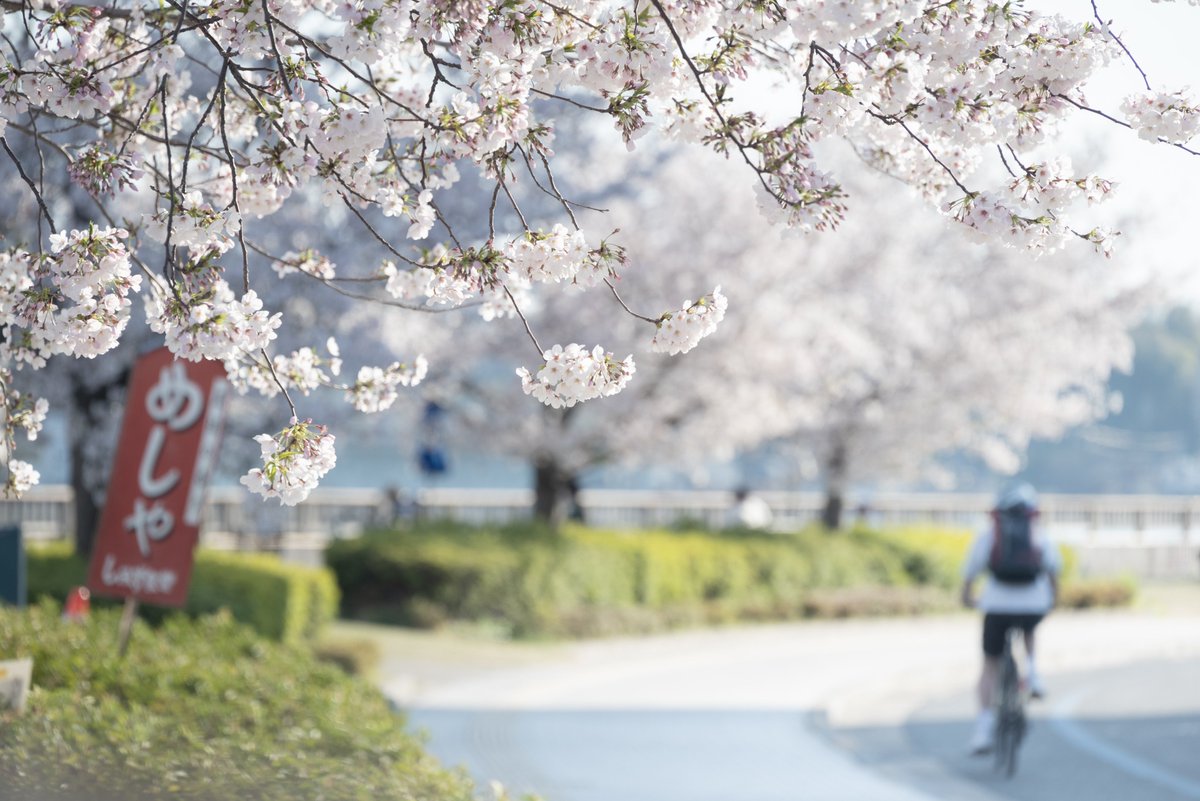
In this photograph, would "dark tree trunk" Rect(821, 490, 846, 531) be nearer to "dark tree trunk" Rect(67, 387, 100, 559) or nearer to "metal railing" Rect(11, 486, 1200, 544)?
"metal railing" Rect(11, 486, 1200, 544)

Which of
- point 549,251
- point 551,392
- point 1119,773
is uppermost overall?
point 549,251

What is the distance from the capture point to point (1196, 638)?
22109mm

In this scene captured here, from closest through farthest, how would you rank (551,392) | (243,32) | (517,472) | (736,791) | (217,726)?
(243,32)
(551,392)
(217,726)
(736,791)
(517,472)

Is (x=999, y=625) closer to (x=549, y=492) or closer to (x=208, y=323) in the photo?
(x=208, y=323)

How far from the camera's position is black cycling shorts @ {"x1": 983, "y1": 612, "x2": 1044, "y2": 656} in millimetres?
10844

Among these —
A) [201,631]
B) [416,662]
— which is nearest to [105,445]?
[416,662]

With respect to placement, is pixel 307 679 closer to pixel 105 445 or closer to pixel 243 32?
pixel 243 32

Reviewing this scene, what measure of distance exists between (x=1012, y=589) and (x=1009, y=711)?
2.82 ft

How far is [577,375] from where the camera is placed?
436 centimetres

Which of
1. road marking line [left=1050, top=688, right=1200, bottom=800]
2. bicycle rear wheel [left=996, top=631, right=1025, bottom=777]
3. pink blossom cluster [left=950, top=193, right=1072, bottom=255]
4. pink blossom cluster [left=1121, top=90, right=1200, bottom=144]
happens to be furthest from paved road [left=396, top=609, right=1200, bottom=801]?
pink blossom cluster [left=1121, top=90, right=1200, bottom=144]

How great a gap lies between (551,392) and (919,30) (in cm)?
134

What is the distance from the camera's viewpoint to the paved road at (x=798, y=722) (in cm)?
1058

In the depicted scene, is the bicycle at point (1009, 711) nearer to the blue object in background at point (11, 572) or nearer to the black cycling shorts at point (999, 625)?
the black cycling shorts at point (999, 625)

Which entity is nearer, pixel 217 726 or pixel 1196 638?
pixel 217 726
